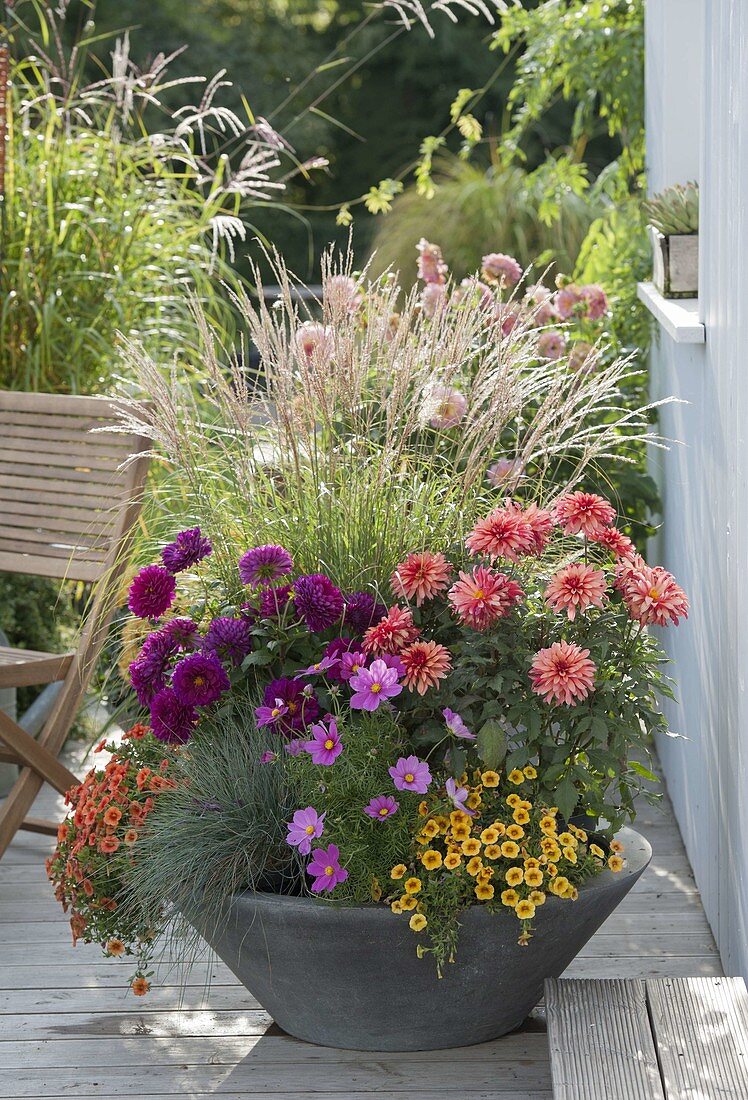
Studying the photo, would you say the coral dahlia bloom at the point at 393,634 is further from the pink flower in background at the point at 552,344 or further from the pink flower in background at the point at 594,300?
the pink flower in background at the point at 594,300

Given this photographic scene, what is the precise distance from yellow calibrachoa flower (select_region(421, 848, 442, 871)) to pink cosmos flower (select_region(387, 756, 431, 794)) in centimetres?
9

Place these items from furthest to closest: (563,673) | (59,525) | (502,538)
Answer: (59,525) < (502,538) < (563,673)

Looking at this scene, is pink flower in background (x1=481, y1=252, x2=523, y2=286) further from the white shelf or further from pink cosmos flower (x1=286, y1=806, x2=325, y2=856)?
pink cosmos flower (x1=286, y1=806, x2=325, y2=856)

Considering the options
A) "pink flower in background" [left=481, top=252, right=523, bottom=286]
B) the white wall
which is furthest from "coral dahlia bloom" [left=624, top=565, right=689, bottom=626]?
"pink flower in background" [left=481, top=252, right=523, bottom=286]

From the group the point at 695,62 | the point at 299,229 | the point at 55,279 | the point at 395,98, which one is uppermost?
the point at 695,62

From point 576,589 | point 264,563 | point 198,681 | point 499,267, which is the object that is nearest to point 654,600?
point 576,589

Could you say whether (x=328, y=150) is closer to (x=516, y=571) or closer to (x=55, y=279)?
(x=55, y=279)

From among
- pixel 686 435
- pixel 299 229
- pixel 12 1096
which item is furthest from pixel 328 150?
pixel 12 1096

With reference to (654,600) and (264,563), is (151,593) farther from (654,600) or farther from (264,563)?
(654,600)

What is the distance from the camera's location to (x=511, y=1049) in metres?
2.37

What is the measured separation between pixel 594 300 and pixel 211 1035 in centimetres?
230

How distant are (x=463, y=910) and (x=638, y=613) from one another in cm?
55

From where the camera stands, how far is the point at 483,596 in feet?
7.22

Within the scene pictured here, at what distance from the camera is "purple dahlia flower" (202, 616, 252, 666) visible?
2.40m
